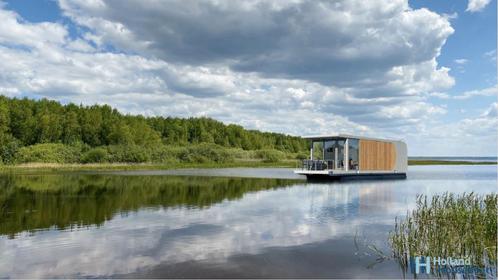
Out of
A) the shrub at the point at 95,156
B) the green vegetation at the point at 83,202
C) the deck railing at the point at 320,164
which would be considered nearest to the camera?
the green vegetation at the point at 83,202

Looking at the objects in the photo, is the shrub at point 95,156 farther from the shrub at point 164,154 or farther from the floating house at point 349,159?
the floating house at point 349,159

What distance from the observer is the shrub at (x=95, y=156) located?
175 feet

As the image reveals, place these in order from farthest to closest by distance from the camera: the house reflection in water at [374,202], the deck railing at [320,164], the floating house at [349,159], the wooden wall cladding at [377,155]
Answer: the wooden wall cladding at [377,155]
the deck railing at [320,164]
the floating house at [349,159]
the house reflection in water at [374,202]

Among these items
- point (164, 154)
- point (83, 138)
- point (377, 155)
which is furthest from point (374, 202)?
point (83, 138)

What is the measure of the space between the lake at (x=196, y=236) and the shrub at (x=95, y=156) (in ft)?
113

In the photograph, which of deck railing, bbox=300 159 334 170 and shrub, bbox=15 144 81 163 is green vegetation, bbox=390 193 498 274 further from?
shrub, bbox=15 144 81 163

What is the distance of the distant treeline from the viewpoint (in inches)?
2064

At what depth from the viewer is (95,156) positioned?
176 feet

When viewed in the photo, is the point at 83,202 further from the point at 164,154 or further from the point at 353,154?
the point at 164,154

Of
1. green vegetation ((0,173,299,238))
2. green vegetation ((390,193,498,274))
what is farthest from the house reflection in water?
green vegetation ((0,173,299,238))

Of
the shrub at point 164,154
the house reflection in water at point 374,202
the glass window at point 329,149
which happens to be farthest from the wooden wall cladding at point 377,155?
the shrub at point 164,154

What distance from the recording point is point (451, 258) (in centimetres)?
816

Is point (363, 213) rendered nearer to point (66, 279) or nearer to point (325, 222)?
point (325, 222)

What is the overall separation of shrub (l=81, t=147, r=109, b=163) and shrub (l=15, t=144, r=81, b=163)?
3.28ft
